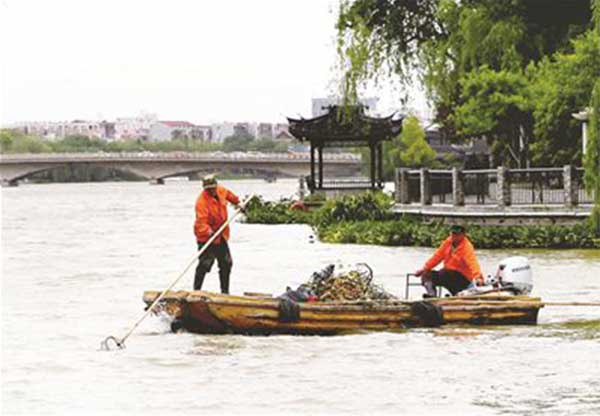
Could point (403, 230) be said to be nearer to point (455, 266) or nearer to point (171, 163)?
point (455, 266)

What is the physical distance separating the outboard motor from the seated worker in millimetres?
336

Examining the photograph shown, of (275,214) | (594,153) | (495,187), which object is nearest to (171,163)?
(275,214)

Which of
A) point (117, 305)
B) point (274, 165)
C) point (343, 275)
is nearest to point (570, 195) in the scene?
point (117, 305)

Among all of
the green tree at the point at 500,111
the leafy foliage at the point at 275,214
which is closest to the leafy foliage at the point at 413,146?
the leafy foliage at the point at 275,214

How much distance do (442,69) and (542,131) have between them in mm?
5524

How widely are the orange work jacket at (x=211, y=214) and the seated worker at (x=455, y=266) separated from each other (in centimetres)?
256

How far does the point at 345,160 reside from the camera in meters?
125

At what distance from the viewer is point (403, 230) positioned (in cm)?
3606

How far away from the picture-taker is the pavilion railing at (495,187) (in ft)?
113

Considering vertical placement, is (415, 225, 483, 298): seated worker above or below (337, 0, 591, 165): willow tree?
below

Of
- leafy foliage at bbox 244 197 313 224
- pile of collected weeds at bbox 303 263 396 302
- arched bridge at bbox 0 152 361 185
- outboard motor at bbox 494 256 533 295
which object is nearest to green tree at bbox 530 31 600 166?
leafy foliage at bbox 244 197 313 224

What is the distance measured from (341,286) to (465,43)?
2534 centimetres

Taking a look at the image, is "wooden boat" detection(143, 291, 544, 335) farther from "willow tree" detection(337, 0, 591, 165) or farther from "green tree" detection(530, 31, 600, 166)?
"willow tree" detection(337, 0, 591, 165)

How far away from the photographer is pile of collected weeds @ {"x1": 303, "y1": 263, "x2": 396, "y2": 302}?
18.1m
